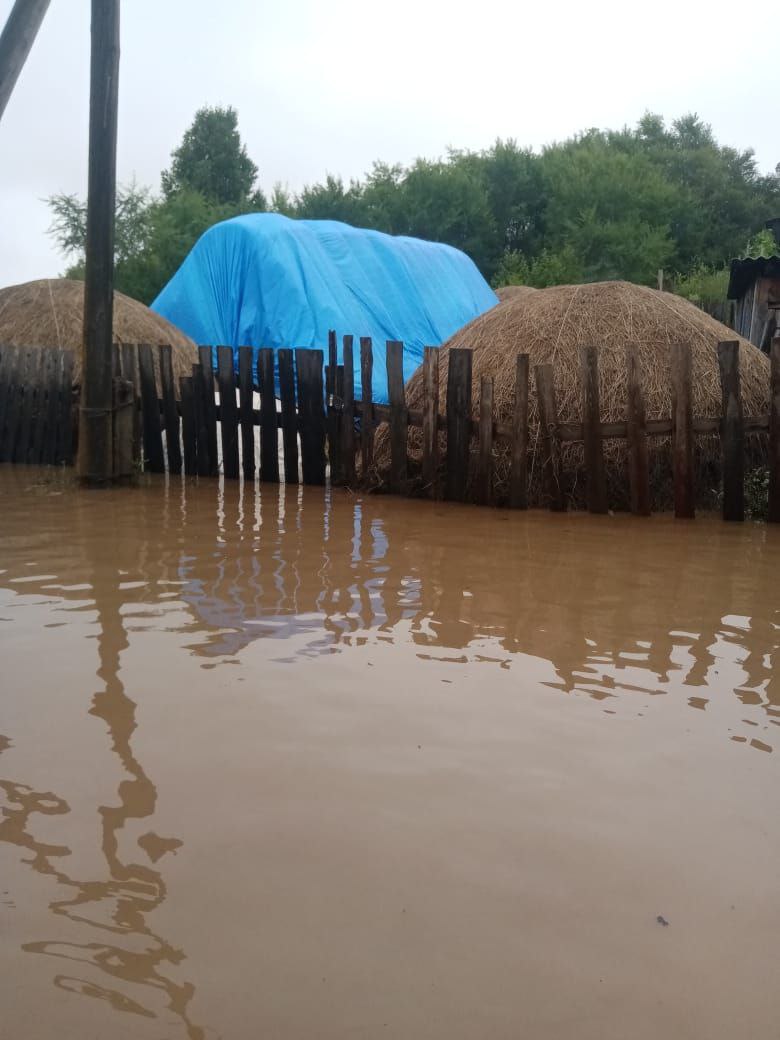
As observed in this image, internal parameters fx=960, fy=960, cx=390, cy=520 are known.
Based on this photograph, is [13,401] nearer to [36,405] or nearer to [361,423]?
[36,405]

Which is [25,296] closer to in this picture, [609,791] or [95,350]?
[95,350]

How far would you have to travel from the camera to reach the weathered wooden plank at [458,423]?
26.4 feet

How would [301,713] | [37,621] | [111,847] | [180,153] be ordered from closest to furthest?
[111,847] < [301,713] < [37,621] < [180,153]

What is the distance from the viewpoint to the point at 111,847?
215 cm

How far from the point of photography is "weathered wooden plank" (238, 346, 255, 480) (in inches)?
373

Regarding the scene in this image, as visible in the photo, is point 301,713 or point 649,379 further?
point 649,379

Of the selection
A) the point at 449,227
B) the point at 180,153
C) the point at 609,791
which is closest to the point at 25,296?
the point at 609,791

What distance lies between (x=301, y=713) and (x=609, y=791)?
983 mm

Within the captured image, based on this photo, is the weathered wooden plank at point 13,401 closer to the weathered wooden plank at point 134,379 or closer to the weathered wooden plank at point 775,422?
the weathered wooden plank at point 134,379

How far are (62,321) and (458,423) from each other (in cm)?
697

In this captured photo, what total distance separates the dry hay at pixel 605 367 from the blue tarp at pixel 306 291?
6.89 m

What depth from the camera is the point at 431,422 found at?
8266mm

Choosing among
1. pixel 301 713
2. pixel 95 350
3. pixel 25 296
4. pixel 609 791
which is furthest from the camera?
pixel 25 296

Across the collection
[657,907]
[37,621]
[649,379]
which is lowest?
[657,907]
